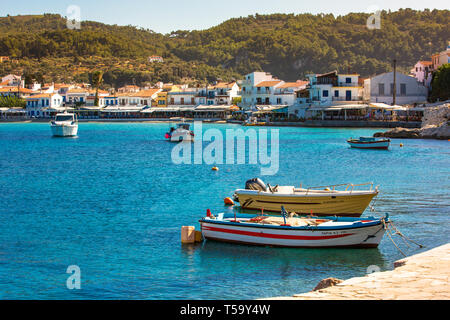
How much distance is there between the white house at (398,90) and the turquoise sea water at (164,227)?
45571 millimetres

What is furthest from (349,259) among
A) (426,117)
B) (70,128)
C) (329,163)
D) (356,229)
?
(70,128)

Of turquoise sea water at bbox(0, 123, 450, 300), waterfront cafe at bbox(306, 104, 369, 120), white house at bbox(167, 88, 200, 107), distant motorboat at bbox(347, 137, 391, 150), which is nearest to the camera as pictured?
turquoise sea water at bbox(0, 123, 450, 300)

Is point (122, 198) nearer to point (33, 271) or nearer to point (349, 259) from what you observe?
point (33, 271)

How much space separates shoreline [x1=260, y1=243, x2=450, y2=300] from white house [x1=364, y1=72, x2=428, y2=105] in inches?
3370

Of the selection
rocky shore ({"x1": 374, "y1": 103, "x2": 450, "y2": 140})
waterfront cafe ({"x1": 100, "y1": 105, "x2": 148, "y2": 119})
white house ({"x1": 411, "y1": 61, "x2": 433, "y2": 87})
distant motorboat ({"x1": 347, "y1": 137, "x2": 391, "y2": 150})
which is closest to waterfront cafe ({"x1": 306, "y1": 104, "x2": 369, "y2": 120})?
white house ({"x1": 411, "y1": 61, "x2": 433, "y2": 87})

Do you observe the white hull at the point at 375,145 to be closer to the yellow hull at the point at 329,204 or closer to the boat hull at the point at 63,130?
the yellow hull at the point at 329,204

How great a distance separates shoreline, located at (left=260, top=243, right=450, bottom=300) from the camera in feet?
35.1

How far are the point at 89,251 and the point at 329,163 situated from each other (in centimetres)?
2995

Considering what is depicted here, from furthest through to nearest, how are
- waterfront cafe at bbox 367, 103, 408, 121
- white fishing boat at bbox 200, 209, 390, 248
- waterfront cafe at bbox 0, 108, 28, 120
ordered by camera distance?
waterfront cafe at bbox 0, 108, 28, 120
waterfront cafe at bbox 367, 103, 408, 121
white fishing boat at bbox 200, 209, 390, 248

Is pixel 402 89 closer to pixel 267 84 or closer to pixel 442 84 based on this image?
pixel 442 84

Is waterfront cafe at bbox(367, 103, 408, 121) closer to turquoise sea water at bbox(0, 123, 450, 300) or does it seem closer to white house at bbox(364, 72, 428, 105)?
white house at bbox(364, 72, 428, 105)

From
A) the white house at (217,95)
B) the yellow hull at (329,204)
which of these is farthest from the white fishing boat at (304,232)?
the white house at (217,95)

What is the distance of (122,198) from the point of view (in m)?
31.5

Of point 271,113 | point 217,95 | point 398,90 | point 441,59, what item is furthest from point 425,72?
point 217,95
